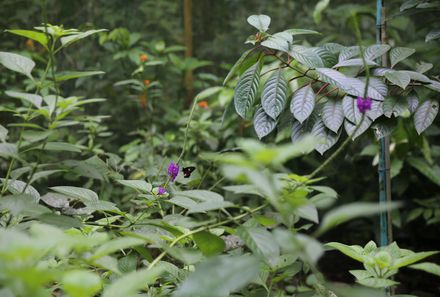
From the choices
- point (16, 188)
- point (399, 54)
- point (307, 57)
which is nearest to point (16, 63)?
point (16, 188)

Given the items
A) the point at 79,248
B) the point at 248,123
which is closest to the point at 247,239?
the point at 79,248

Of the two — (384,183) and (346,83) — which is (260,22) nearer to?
(346,83)

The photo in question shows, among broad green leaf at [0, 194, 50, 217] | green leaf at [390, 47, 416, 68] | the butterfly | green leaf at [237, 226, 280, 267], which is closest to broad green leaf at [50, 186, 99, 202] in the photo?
broad green leaf at [0, 194, 50, 217]

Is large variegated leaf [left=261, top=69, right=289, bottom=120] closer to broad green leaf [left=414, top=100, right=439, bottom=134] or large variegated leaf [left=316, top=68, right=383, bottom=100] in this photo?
large variegated leaf [left=316, top=68, right=383, bottom=100]

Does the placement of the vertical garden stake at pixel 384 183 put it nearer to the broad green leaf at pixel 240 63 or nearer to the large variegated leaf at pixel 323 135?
the large variegated leaf at pixel 323 135

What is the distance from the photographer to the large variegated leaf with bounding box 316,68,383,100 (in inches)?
37.8

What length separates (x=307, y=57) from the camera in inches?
42.3

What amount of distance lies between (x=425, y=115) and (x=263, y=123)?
365mm

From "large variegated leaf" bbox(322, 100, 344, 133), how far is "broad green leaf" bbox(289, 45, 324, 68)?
9 centimetres

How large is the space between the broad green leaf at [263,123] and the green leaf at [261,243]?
0.40 metres

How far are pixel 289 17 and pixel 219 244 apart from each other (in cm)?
281

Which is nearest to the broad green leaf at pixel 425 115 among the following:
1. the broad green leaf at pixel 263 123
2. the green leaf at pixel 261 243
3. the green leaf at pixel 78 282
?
the broad green leaf at pixel 263 123

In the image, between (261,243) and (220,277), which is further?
(261,243)

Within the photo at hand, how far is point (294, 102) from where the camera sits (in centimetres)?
107
